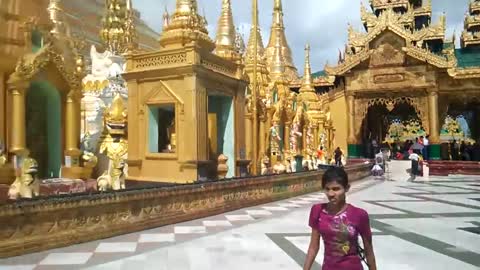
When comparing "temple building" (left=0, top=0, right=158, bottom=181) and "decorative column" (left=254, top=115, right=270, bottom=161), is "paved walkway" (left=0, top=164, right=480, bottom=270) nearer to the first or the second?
"temple building" (left=0, top=0, right=158, bottom=181)

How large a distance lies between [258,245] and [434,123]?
21831 millimetres

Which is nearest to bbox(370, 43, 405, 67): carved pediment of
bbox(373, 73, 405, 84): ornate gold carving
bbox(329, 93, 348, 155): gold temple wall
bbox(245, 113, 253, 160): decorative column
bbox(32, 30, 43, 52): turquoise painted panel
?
bbox(373, 73, 405, 84): ornate gold carving

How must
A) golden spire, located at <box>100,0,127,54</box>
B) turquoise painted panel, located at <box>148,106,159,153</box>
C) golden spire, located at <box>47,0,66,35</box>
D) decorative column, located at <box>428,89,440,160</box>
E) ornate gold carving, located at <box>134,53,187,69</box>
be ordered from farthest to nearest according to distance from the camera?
decorative column, located at <box>428,89,440,160</box>
golden spire, located at <box>100,0,127,54</box>
golden spire, located at <box>47,0,66,35</box>
turquoise painted panel, located at <box>148,106,159,153</box>
ornate gold carving, located at <box>134,53,187,69</box>

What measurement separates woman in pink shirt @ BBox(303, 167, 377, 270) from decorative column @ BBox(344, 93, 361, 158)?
2464 centimetres

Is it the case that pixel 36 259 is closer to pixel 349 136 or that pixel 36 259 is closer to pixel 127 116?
pixel 127 116

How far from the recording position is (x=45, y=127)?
10.8m

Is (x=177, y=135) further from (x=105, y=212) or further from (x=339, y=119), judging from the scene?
(x=339, y=119)

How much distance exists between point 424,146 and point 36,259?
23.5 m

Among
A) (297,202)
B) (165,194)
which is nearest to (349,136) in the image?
(297,202)

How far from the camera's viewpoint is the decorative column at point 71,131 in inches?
414

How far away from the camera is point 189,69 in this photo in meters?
9.80

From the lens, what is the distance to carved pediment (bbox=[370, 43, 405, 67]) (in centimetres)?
2572

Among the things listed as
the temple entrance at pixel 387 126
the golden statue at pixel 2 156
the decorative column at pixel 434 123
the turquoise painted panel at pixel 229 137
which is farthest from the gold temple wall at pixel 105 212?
the temple entrance at pixel 387 126

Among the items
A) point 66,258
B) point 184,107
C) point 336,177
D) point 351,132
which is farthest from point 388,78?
point 336,177
